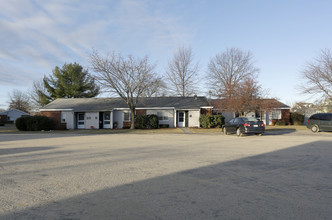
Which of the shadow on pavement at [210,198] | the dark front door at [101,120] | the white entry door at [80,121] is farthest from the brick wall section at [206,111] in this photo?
the shadow on pavement at [210,198]

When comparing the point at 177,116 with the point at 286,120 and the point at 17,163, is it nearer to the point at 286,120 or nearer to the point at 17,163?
the point at 286,120

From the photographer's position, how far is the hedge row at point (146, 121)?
27.0m

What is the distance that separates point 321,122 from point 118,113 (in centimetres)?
2239

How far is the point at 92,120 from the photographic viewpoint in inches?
1182

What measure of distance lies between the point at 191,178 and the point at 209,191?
3.44 feet

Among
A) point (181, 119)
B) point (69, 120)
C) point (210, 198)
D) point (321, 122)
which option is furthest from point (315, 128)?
point (69, 120)

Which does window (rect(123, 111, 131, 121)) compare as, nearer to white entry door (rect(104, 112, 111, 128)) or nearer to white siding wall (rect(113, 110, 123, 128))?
white siding wall (rect(113, 110, 123, 128))

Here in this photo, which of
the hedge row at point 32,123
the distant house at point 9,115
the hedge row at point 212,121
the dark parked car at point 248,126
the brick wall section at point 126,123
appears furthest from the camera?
the distant house at point 9,115

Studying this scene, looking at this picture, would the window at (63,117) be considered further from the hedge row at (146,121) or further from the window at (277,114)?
the window at (277,114)

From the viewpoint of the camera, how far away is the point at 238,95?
2403cm

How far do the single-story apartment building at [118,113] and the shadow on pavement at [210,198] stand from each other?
23229mm

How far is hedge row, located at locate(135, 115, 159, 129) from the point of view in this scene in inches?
1064

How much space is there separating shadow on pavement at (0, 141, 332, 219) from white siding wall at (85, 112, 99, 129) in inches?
1003

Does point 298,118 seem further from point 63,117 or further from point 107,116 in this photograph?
point 63,117
